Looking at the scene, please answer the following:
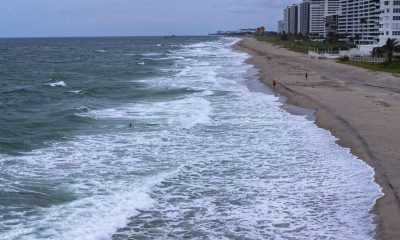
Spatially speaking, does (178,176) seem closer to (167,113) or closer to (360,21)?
(167,113)

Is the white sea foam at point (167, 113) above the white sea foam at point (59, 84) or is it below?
below

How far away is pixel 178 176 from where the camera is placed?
16422 mm

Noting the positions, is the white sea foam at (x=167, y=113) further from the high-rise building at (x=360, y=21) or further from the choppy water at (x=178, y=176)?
the high-rise building at (x=360, y=21)

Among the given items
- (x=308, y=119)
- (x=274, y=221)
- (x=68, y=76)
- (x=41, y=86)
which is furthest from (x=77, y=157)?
(x=68, y=76)

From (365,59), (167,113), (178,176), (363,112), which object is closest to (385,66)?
(365,59)

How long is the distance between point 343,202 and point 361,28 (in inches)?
4345

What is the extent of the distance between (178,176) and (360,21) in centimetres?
10252

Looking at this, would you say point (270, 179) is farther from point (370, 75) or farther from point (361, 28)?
point (361, 28)

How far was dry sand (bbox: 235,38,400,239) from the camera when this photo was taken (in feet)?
45.7

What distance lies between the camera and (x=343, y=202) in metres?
13.6

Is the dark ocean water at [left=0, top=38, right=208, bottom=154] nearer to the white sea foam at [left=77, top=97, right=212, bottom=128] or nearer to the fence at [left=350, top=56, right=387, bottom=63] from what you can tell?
the white sea foam at [left=77, top=97, right=212, bottom=128]

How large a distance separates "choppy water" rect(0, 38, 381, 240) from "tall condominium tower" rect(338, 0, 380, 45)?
72.5 m

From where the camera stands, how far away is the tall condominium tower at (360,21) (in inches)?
3996

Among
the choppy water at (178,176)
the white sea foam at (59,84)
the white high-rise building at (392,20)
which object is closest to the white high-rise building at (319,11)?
the white high-rise building at (392,20)
